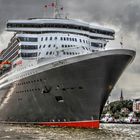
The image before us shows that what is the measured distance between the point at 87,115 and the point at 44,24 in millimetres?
12981

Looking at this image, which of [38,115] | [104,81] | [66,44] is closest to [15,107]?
[38,115]

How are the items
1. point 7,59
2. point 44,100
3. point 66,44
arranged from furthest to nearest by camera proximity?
1. point 7,59
2. point 66,44
3. point 44,100

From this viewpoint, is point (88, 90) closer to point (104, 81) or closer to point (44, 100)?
point (104, 81)

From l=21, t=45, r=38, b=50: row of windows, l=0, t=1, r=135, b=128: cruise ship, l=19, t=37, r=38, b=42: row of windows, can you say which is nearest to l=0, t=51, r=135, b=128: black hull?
l=0, t=1, r=135, b=128: cruise ship

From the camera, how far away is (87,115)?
4075 cm

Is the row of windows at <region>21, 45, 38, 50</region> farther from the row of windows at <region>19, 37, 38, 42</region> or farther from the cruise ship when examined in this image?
the row of windows at <region>19, 37, 38, 42</region>

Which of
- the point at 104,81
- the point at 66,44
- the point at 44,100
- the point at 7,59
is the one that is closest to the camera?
the point at 104,81

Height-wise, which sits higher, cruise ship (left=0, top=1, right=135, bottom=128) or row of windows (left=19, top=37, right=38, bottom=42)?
row of windows (left=19, top=37, right=38, bottom=42)

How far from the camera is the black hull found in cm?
3997

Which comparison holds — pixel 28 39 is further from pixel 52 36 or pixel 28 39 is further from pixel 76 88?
pixel 76 88

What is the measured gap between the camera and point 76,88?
4050 centimetres

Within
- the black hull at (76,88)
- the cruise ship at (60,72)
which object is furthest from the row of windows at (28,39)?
the black hull at (76,88)

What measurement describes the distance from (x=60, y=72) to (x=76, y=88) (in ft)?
7.09

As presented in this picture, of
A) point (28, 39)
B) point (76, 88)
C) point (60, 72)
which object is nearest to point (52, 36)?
point (28, 39)
